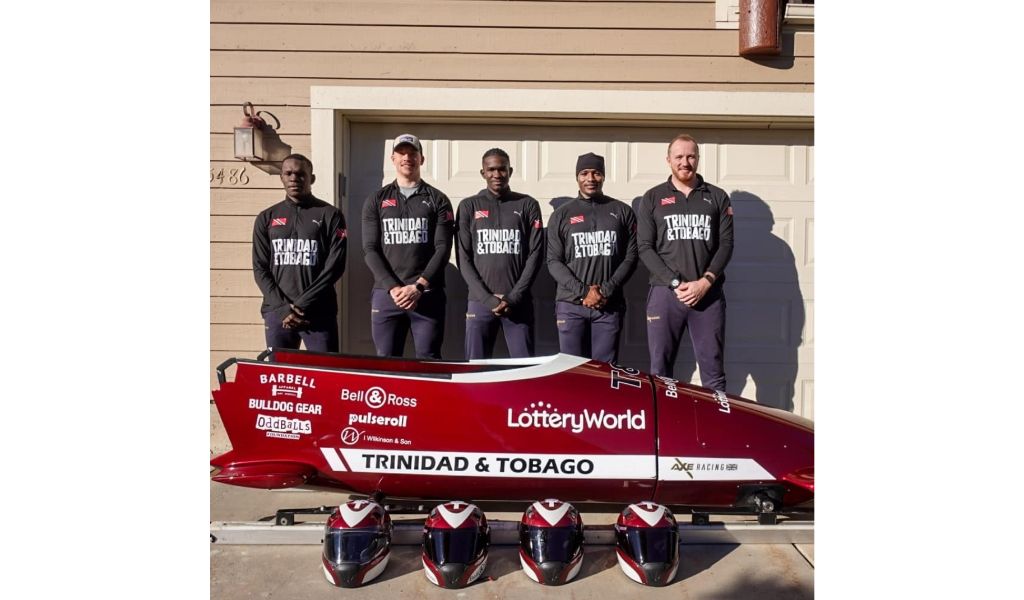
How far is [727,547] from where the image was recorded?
2.49m

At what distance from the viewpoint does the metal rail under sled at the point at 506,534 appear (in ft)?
8.13

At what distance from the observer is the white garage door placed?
476 cm

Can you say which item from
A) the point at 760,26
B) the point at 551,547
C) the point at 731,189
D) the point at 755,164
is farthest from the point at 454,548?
the point at 760,26

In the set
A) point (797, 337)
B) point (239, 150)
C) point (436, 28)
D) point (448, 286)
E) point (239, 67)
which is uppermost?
point (436, 28)

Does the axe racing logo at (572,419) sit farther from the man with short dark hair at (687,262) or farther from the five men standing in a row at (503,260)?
the man with short dark hair at (687,262)

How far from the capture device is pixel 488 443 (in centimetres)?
256

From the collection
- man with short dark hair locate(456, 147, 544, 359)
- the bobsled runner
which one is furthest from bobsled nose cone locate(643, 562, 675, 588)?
man with short dark hair locate(456, 147, 544, 359)

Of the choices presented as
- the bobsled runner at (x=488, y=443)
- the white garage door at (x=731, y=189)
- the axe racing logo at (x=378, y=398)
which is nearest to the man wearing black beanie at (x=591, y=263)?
the white garage door at (x=731, y=189)

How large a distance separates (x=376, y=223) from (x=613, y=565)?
8.65 feet

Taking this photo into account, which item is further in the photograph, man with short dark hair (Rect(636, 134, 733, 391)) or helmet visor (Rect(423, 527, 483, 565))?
man with short dark hair (Rect(636, 134, 733, 391))

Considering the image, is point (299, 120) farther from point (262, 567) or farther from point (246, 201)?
point (262, 567)

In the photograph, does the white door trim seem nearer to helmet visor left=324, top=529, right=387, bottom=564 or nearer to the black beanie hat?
the black beanie hat

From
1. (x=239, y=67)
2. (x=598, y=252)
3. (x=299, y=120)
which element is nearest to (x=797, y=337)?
(x=598, y=252)

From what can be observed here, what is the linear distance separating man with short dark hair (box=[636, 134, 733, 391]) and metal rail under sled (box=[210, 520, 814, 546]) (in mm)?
1436
